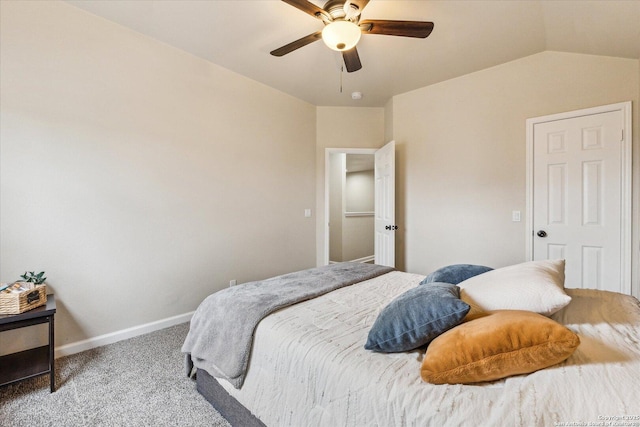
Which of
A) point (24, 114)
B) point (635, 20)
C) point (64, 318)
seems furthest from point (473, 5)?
point (64, 318)

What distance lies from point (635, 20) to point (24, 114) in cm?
428

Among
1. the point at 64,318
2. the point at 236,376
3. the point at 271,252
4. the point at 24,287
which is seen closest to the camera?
the point at 236,376

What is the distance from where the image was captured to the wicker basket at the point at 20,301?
1731mm

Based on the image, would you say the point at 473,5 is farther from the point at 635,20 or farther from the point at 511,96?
the point at 511,96

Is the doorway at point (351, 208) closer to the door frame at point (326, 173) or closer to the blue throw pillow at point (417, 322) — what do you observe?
the door frame at point (326, 173)

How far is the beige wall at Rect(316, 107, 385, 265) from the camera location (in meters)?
4.22

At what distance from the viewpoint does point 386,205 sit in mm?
3807

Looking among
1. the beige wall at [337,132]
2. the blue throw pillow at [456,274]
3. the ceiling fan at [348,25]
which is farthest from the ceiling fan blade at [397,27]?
the beige wall at [337,132]

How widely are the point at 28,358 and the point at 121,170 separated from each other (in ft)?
4.82

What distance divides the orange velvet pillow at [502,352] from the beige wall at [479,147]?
98.7 inches

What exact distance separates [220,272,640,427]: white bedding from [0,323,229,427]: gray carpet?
18.0 inches

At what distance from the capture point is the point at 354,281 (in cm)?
203

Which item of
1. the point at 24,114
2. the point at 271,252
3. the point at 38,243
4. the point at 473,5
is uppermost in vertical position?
the point at 473,5

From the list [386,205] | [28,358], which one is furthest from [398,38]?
[28,358]
